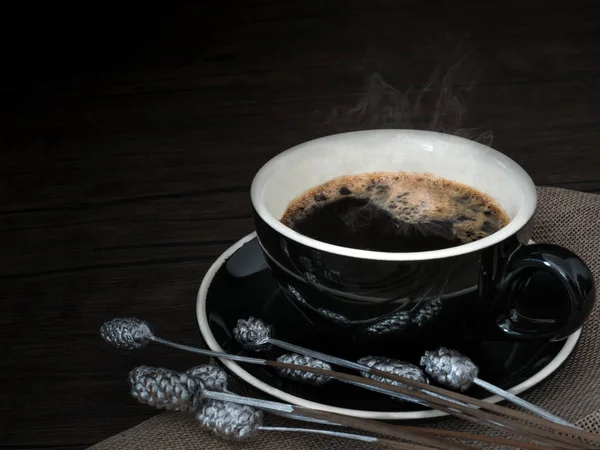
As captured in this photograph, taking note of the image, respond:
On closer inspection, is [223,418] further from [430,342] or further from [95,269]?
[95,269]

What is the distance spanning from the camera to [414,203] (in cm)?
97

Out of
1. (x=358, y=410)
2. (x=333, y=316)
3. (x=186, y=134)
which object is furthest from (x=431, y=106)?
(x=358, y=410)

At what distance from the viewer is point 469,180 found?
981 mm

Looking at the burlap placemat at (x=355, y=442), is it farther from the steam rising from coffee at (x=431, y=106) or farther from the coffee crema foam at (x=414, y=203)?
the steam rising from coffee at (x=431, y=106)

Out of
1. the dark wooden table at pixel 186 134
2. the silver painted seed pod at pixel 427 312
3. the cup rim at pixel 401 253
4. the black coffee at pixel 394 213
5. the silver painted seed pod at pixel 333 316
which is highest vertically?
the cup rim at pixel 401 253

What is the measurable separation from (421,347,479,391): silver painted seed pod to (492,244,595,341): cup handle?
74 millimetres

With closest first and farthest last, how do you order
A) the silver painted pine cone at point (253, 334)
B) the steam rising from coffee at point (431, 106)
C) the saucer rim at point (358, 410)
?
1. the saucer rim at point (358, 410)
2. the silver painted pine cone at point (253, 334)
3. the steam rising from coffee at point (431, 106)

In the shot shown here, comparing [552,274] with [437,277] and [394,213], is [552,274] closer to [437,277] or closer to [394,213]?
[437,277]

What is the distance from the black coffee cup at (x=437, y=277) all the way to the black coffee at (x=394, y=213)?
0.02 m

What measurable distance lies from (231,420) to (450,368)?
0.19 metres

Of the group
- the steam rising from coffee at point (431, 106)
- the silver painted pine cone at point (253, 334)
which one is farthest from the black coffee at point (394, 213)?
the steam rising from coffee at point (431, 106)

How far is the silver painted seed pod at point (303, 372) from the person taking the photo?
779 mm

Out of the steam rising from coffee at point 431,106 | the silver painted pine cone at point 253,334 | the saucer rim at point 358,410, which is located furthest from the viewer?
the steam rising from coffee at point 431,106

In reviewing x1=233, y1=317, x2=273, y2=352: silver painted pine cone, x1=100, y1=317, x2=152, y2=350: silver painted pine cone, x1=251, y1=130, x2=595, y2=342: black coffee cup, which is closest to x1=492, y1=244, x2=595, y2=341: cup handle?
x1=251, y1=130, x2=595, y2=342: black coffee cup
